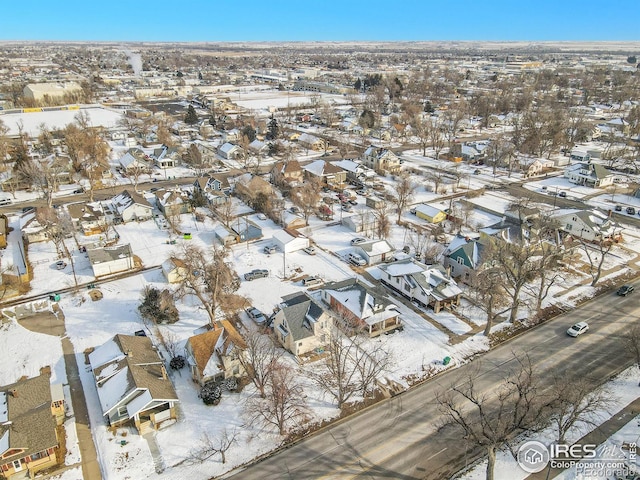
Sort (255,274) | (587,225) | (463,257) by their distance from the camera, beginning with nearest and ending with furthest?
(463,257)
(255,274)
(587,225)

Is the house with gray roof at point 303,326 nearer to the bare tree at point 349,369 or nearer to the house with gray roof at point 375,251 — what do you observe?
the bare tree at point 349,369

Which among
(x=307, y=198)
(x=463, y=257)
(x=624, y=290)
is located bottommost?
(x=624, y=290)

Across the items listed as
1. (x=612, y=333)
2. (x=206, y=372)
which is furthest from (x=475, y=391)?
(x=206, y=372)

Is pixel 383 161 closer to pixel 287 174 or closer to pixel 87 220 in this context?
pixel 287 174

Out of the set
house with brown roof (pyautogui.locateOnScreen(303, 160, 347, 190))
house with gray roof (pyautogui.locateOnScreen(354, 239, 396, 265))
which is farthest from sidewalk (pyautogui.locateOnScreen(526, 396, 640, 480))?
house with brown roof (pyautogui.locateOnScreen(303, 160, 347, 190))

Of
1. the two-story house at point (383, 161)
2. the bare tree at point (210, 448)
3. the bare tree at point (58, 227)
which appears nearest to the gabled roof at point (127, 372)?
the bare tree at point (210, 448)

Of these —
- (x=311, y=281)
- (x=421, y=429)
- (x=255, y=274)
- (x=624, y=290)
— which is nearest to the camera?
(x=421, y=429)

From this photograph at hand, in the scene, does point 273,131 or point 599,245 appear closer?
point 599,245

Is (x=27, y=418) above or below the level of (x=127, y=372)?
below

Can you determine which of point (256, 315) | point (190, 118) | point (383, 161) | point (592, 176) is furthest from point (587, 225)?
point (190, 118)
